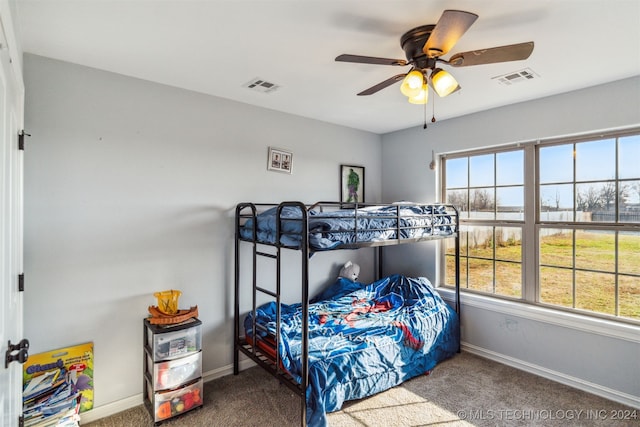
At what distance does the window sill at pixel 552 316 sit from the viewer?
97.5 inches

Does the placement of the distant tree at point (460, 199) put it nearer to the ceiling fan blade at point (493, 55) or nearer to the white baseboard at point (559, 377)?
the white baseboard at point (559, 377)

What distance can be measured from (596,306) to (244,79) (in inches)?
130

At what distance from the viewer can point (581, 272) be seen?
2.79 meters

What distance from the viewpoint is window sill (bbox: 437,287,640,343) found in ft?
8.12

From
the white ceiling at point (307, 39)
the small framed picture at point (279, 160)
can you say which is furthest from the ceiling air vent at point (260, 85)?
the small framed picture at point (279, 160)

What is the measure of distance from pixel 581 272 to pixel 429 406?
67.2 inches

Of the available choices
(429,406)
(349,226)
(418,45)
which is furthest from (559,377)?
(418,45)

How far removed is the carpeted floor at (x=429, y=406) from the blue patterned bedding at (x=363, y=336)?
0.45ft

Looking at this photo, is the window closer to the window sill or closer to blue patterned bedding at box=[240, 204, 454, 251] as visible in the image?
the window sill

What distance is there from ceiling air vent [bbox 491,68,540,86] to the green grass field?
54.6 inches

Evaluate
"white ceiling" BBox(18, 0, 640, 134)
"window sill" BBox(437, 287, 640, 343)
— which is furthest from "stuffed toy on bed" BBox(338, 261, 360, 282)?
"white ceiling" BBox(18, 0, 640, 134)

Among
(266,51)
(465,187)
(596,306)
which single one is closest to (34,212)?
(266,51)

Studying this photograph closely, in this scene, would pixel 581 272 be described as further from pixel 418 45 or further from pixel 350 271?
pixel 418 45

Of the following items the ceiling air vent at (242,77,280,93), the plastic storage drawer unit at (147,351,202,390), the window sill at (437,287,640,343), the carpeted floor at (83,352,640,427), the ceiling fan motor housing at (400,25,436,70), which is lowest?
the carpeted floor at (83,352,640,427)
